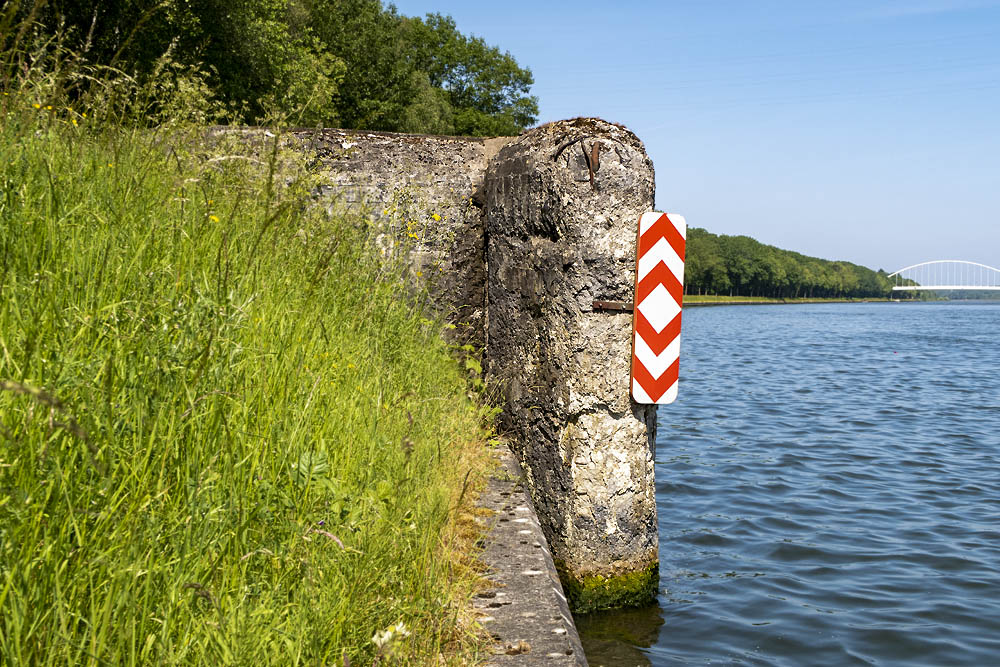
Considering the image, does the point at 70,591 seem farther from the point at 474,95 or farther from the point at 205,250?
the point at 474,95

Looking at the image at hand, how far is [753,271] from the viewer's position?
148m

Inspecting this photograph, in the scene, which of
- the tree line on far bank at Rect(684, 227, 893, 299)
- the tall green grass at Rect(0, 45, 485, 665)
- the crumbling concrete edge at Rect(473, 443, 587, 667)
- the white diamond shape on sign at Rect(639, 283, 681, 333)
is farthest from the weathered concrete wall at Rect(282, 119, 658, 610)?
the tree line on far bank at Rect(684, 227, 893, 299)

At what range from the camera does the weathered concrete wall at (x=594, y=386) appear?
415 cm

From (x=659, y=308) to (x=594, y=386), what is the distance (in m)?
0.56

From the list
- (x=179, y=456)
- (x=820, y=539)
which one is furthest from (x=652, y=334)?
(x=820, y=539)

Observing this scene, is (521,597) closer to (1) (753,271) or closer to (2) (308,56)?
(2) (308,56)

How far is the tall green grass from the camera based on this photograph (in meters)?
1.53

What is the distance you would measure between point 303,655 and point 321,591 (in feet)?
0.51

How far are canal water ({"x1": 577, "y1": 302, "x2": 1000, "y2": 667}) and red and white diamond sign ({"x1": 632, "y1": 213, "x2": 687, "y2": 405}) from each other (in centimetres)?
133

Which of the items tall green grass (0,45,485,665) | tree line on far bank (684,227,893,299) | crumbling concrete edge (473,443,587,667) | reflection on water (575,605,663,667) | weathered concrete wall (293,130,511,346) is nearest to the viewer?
tall green grass (0,45,485,665)

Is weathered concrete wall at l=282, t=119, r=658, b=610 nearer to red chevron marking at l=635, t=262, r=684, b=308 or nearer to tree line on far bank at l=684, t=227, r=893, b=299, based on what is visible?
red chevron marking at l=635, t=262, r=684, b=308

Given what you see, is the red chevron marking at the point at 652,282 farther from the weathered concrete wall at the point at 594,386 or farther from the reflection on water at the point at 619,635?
the reflection on water at the point at 619,635

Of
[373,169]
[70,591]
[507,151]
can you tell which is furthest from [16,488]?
[373,169]

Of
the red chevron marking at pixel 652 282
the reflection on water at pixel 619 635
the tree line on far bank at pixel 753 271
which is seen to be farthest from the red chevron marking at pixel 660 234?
the tree line on far bank at pixel 753 271
